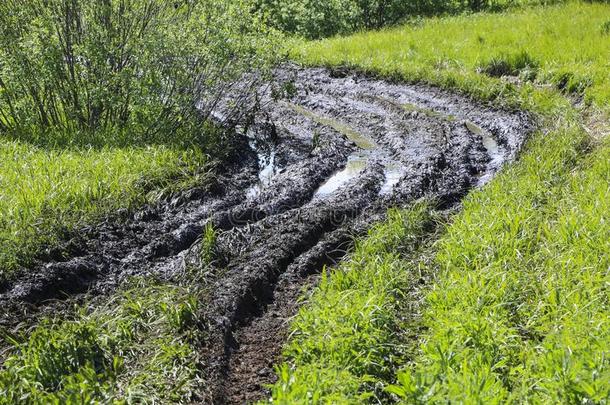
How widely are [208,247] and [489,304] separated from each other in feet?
9.49

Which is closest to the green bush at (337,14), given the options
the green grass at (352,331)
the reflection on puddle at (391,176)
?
the reflection on puddle at (391,176)

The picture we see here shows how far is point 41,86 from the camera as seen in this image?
1161cm

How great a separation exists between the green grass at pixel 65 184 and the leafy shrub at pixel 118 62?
32.5 inches

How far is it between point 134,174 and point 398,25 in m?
14.1

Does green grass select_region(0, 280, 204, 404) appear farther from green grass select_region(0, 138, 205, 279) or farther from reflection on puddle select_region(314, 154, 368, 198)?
reflection on puddle select_region(314, 154, 368, 198)

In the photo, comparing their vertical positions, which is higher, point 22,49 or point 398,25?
point 22,49

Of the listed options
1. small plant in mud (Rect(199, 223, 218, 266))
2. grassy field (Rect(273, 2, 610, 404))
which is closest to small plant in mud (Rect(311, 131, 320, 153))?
grassy field (Rect(273, 2, 610, 404))

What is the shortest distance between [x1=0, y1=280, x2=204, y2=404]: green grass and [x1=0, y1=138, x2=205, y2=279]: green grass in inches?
55.0

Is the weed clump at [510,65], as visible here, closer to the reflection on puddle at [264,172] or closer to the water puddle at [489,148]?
the water puddle at [489,148]

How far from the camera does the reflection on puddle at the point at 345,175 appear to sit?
31.9 ft

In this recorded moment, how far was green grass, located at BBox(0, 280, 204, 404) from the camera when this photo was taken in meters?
5.00

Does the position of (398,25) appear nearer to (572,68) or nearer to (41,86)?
(572,68)

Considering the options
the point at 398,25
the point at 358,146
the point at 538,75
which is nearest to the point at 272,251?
the point at 358,146

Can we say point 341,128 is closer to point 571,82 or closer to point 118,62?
point 118,62
